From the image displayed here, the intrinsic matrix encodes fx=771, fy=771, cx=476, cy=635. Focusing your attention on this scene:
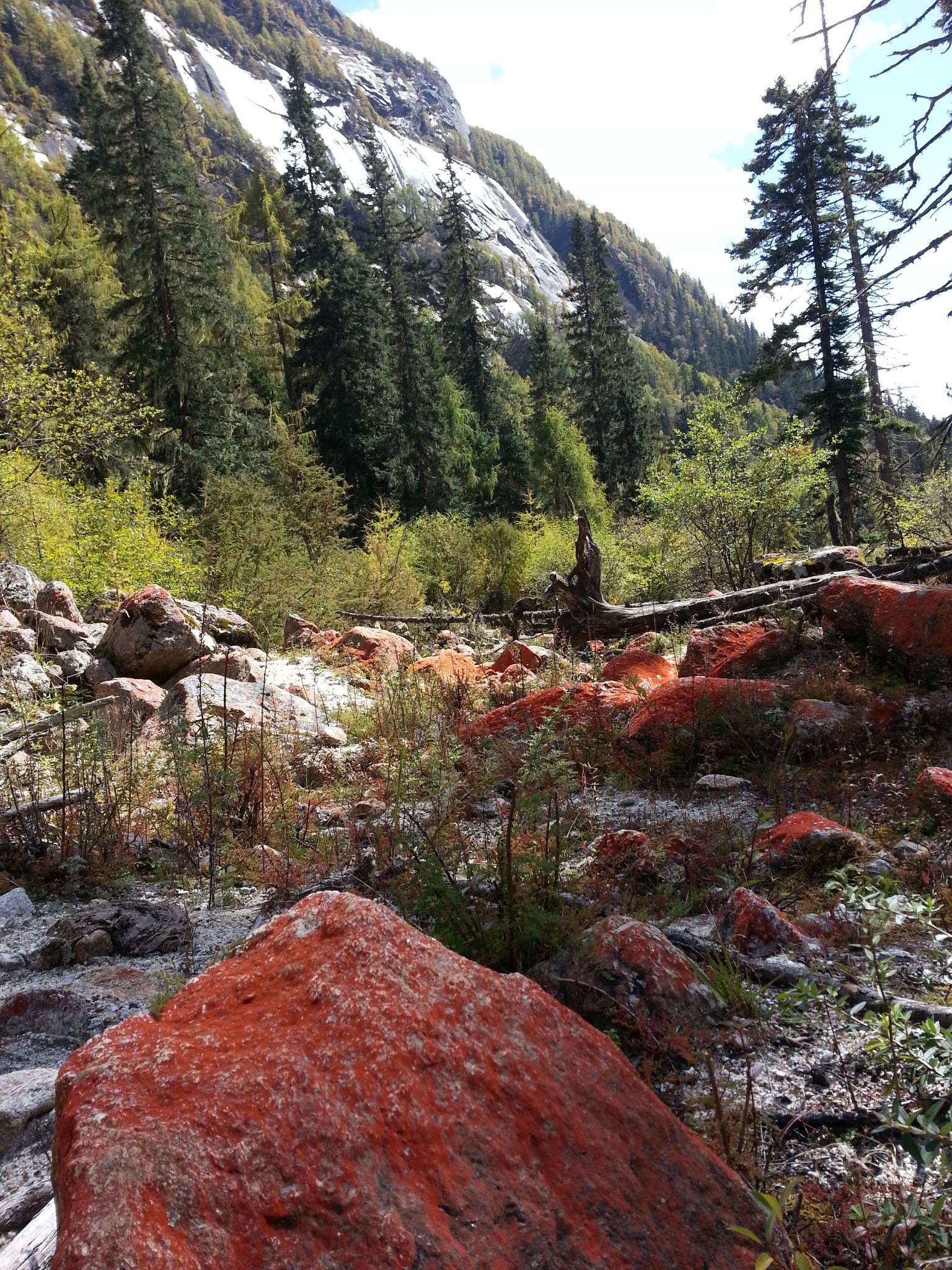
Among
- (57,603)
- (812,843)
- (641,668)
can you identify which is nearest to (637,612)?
(641,668)

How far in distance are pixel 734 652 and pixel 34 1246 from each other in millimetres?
5344

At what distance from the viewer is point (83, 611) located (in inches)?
416

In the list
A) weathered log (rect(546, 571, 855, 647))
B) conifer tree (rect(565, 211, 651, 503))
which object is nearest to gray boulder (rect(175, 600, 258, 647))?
weathered log (rect(546, 571, 855, 647))

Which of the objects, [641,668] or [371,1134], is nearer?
[371,1134]

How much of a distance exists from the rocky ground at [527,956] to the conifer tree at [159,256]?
19.7 metres

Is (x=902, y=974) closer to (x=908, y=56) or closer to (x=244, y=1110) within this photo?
(x=244, y=1110)

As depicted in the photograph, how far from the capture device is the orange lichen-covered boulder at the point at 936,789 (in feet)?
10.5

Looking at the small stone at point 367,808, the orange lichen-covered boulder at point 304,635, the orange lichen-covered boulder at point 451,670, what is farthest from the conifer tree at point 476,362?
the small stone at point 367,808

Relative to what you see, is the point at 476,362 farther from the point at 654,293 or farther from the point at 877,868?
the point at 654,293

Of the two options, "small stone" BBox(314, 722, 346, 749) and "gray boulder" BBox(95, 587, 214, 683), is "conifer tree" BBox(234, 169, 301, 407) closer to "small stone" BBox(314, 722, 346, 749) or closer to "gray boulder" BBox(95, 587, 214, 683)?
"gray boulder" BBox(95, 587, 214, 683)

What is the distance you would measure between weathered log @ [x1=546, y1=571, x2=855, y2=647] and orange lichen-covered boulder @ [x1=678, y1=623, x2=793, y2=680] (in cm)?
186

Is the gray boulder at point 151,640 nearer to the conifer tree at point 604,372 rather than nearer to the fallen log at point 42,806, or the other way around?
the fallen log at point 42,806

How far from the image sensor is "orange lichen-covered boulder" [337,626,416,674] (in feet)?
28.6

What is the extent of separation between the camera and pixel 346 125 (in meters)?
153
